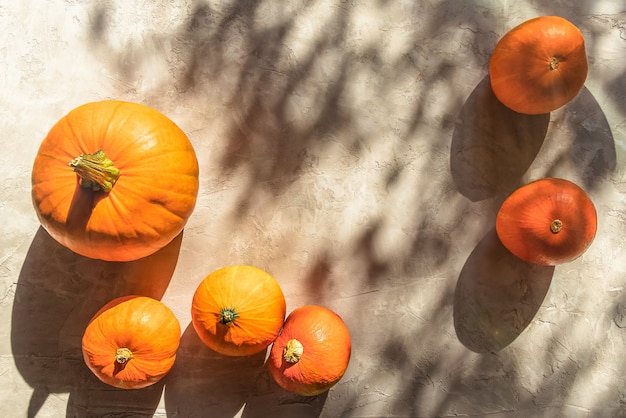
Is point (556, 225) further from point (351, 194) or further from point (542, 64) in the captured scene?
point (351, 194)

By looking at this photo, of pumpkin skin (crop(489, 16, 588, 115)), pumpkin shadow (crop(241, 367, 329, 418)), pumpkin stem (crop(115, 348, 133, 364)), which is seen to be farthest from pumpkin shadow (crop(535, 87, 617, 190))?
pumpkin stem (crop(115, 348, 133, 364))

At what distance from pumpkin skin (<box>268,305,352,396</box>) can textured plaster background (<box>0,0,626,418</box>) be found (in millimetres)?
256

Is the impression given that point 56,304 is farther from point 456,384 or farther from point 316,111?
point 456,384

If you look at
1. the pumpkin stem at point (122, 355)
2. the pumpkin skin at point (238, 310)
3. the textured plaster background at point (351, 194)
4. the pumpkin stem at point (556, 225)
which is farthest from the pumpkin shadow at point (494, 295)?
the pumpkin stem at point (122, 355)

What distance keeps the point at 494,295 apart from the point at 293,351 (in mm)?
1060

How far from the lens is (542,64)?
2.42m

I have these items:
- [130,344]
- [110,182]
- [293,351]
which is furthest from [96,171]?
[293,351]

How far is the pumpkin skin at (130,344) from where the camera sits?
2264mm

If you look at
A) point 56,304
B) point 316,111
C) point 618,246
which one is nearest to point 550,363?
point 618,246

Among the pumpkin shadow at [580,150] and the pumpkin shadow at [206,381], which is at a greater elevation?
the pumpkin shadow at [580,150]

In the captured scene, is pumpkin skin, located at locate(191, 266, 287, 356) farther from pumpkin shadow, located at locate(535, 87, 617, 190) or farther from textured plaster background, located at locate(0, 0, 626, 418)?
pumpkin shadow, located at locate(535, 87, 617, 190)

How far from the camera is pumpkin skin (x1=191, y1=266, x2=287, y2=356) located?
2.27 meters

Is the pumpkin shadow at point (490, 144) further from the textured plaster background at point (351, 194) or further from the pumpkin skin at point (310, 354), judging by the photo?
the pumpkin skin at point (310, 354)

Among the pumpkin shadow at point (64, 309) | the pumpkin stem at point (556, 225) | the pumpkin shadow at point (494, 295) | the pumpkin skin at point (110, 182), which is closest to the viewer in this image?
the pumpkin skin at point (110, 182)
